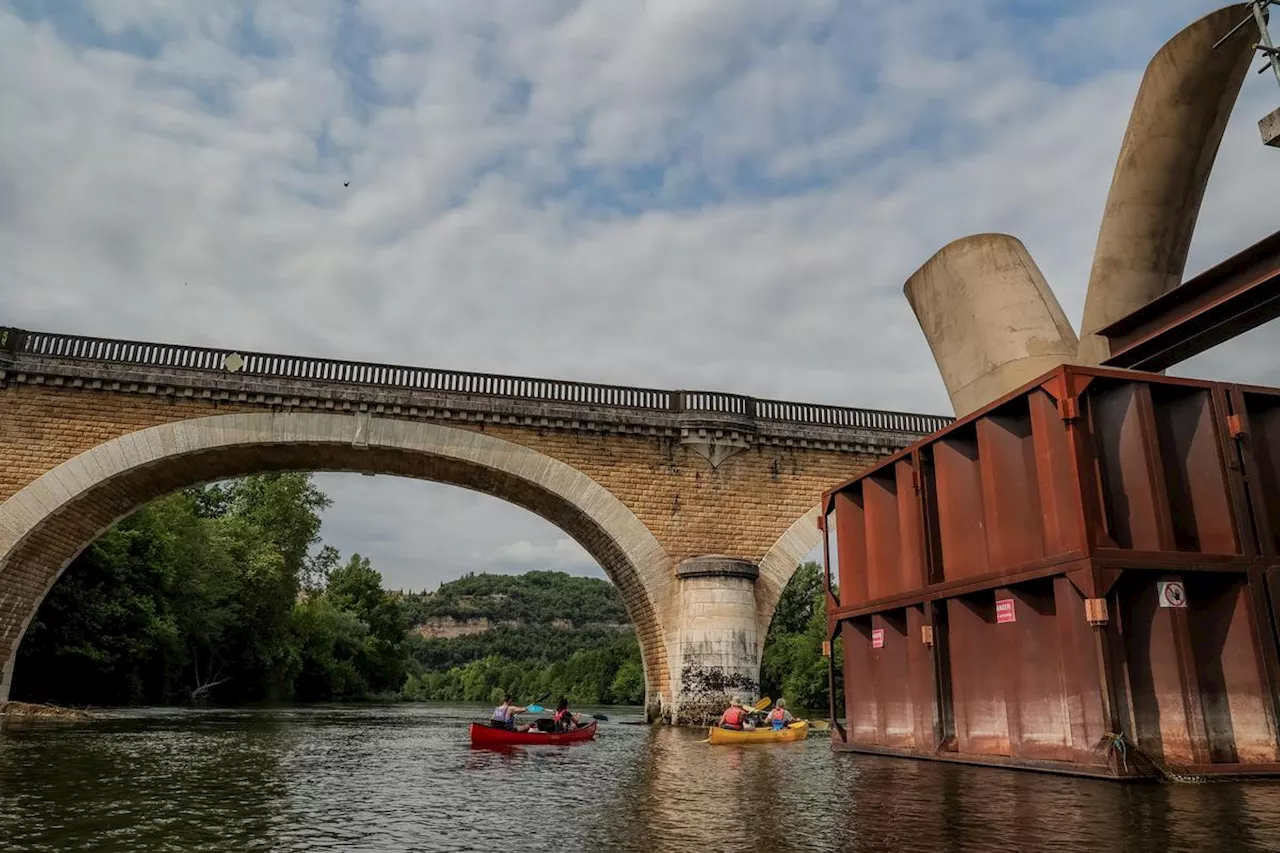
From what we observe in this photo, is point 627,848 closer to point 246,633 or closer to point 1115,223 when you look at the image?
point 1115,223

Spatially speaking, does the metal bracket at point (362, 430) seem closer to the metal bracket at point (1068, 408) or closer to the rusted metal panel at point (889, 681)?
the rusted metal panel at point (889, 681)

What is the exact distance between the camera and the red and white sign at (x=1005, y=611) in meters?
7.07

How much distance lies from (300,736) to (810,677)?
3375 cm

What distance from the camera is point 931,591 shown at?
26.2ft

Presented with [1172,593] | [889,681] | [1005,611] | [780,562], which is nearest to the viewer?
[1172,593]

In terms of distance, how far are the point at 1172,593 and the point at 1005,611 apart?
1.24 meters

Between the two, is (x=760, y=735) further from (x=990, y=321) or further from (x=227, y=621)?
(x=227, y=621)

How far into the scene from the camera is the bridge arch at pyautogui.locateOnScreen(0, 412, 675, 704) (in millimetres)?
19078

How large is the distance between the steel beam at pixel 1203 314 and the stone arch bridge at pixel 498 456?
43.6ft

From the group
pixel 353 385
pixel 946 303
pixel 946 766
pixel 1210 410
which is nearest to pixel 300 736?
pixel 353 385

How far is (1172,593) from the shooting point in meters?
6.34

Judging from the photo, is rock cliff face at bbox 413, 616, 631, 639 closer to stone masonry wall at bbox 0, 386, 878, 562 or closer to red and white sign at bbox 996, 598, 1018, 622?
stone masonry wall at bbox 0, 386, 878, 562

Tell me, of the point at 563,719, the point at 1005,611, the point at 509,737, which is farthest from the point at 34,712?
the point at 1005,611

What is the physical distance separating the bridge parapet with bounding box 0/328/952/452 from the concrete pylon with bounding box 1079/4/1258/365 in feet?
43.9
